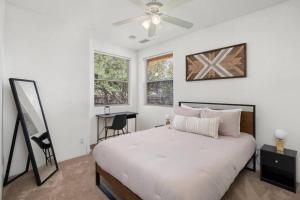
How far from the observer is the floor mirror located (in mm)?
2287

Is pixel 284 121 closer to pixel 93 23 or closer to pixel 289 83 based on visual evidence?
pixel 289 83

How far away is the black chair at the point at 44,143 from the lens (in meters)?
2.48

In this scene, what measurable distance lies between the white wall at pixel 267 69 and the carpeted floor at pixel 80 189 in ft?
2.23

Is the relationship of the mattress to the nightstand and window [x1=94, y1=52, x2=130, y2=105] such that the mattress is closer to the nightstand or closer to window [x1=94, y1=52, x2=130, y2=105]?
the nightstand

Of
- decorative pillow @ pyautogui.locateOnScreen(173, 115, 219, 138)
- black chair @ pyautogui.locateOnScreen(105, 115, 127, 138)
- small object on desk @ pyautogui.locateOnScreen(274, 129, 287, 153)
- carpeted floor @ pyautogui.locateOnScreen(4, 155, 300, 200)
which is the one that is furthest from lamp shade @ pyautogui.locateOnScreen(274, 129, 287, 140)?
black chair @ pyautogui.locateOnScreen(105, 115, 127, 138)

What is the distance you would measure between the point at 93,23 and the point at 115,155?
2.49 meters

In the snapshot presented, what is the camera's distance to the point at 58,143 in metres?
2.95

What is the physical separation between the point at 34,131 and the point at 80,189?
1.17 meters

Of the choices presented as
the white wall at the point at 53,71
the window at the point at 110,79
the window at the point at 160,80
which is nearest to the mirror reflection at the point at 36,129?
the white wall at the point at 53,71

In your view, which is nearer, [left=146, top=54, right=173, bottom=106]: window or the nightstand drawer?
the nightstand drawer

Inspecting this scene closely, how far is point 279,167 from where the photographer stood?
2129 mm

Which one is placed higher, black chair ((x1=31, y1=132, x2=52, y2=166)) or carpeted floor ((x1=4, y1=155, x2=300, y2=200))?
black chair ((x1=31, y1=132, x2=52, y2=166))

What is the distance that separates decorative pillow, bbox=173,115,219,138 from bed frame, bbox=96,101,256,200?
0.61m

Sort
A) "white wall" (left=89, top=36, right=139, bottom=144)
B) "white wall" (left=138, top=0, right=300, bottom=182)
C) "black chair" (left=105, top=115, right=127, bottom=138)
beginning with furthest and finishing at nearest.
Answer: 1. "white wall" (left=89, top=36, right=139, bottom=144)
2. "black chair" (left=105, top=115, right=127, bottom=138)
3. "white wall" (left=138, top=0, right=300, bottom=182)
